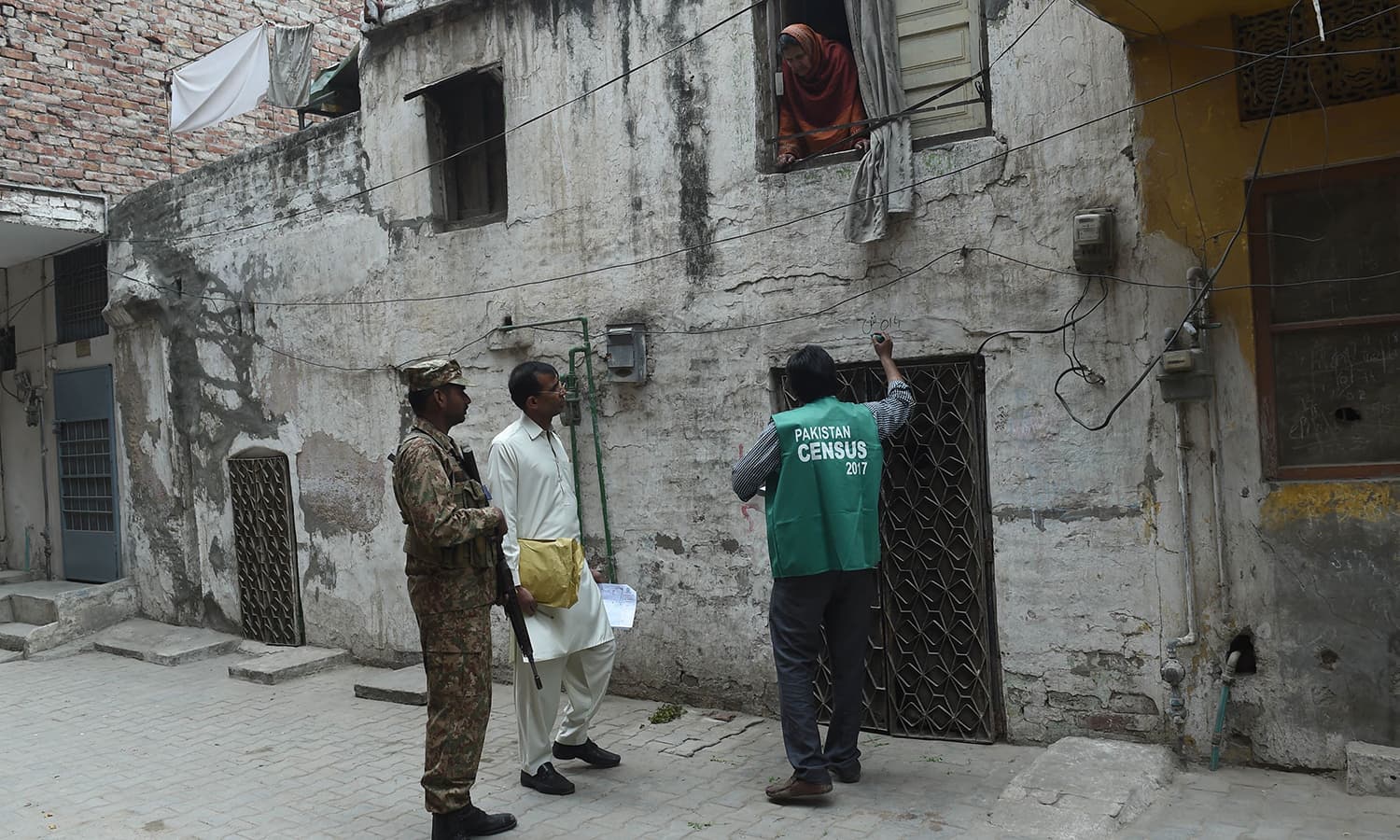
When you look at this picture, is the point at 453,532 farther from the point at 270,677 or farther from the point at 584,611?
the point at 270,677

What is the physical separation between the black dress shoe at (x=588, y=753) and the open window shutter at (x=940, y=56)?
138 inches

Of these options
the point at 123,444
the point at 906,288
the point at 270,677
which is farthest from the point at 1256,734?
the point at 123,444

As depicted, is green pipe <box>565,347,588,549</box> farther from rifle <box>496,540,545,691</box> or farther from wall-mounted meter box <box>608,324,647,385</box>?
rifle <box>496,540,545,691</box>

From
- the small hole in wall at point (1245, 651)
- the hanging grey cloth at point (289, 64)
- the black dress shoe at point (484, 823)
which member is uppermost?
the hanging grey cloth at point (289, 64)

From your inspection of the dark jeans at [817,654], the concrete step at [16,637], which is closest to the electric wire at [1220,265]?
the dark jeans at [817,654]

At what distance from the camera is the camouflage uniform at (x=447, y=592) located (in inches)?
169

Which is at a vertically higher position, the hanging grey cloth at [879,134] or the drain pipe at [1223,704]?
the hanging grey cloth at [879,134]

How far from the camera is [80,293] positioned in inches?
457

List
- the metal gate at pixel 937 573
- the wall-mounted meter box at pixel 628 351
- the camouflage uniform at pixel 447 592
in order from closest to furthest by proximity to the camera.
A: the camouflage uniform at pixel 447 592
the metal gate at pixel 937 573
the wall-mounted meter box at pixel 628 351

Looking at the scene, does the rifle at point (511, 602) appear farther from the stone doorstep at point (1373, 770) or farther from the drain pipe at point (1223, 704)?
the stone doorstep at point (1373, 770)

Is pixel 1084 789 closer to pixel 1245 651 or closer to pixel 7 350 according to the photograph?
pixel 1245 651

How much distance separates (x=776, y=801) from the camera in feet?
15.1

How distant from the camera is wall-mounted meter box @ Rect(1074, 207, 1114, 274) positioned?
189 inches

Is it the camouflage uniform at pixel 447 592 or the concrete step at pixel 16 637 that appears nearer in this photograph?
the camouflage uniform at pixel 447 592
